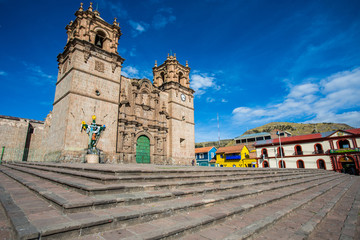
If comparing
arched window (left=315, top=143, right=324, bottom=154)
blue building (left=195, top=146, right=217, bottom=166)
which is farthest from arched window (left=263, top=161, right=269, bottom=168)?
blue building (left=195, top=146, right=217, bottom=166)

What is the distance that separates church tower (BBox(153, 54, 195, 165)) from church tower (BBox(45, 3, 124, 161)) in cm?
763

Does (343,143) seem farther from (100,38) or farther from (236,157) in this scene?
(100,38)

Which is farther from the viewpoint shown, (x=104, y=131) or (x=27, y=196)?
(x=104, y=131)

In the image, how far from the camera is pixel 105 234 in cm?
232

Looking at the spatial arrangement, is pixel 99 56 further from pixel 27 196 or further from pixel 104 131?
pixel 27 196

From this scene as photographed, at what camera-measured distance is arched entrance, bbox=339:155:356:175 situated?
25625 millimetres

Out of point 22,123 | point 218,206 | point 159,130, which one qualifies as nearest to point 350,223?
point 218,206

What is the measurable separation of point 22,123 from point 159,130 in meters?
18.7

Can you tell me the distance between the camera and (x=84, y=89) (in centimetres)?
1597

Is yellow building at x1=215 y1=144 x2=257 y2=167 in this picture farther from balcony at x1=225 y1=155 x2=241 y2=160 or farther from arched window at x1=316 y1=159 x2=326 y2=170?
arched window at x1=316 y1=159 x2=326 y2=170

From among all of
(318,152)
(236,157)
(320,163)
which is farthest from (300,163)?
(236,157)

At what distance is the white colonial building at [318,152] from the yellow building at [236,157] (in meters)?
1.66

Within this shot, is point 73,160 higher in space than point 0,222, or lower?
higher

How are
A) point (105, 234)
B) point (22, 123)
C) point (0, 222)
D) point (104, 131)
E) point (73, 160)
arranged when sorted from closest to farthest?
point (105, 234), point (0, 222), point (73, 160), point (104, 131), point (22, 123)
